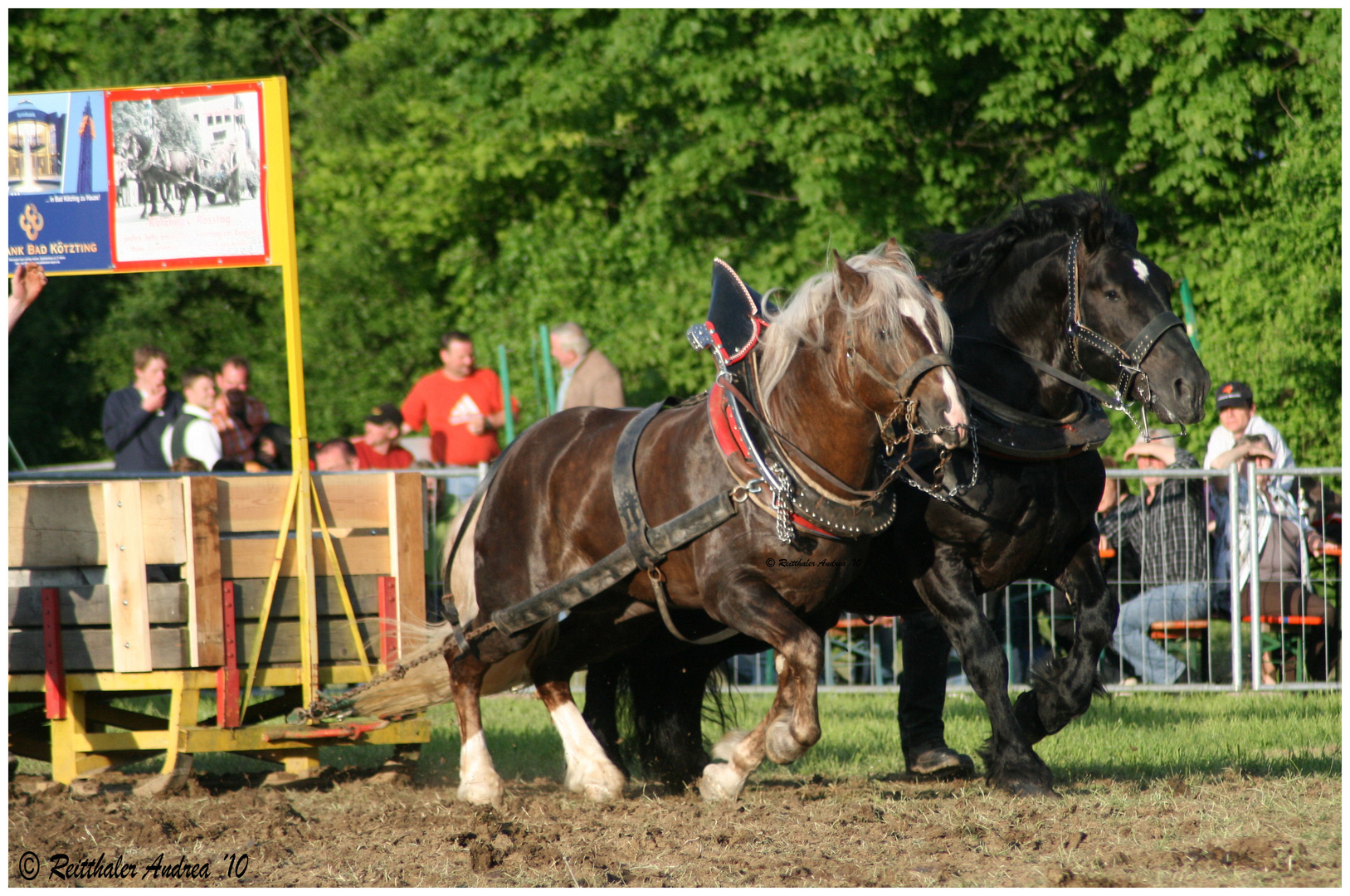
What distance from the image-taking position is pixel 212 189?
17.0ft

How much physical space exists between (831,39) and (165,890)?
943cm

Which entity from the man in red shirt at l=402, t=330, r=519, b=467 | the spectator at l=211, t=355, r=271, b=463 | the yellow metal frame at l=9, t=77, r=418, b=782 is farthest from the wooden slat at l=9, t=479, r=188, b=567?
the man in red shirt at l=402, t=330, r=519, b=467

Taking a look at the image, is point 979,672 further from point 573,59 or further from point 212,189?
point 573,59

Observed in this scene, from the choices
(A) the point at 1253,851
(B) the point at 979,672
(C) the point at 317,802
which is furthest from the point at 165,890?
(A) the point at 1253,851

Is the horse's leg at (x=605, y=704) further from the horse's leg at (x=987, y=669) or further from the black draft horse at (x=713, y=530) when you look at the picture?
the horse's leg at (x=987, y=669)

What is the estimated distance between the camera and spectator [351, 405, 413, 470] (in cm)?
870

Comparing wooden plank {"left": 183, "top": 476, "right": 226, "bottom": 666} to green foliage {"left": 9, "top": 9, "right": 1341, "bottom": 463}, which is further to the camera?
green foliage {"left": 9, "top": 9, "right": 1341, "bottom": 463}

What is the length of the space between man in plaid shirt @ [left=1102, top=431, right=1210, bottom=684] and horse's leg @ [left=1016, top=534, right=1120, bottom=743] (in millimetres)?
3244

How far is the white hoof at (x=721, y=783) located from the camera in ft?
14.7

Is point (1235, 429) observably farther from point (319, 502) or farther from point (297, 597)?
point (297, 597)

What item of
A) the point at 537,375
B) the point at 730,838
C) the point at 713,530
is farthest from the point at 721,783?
the point at 537,375

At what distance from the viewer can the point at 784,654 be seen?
4.12m

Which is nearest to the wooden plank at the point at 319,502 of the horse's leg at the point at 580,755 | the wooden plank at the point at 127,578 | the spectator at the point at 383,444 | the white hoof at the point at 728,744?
the wooden plank at the point at 127,578

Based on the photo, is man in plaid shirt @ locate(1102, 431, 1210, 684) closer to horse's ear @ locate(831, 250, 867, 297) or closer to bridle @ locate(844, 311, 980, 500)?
bridle @ locate(844, 311, 980, 500)
